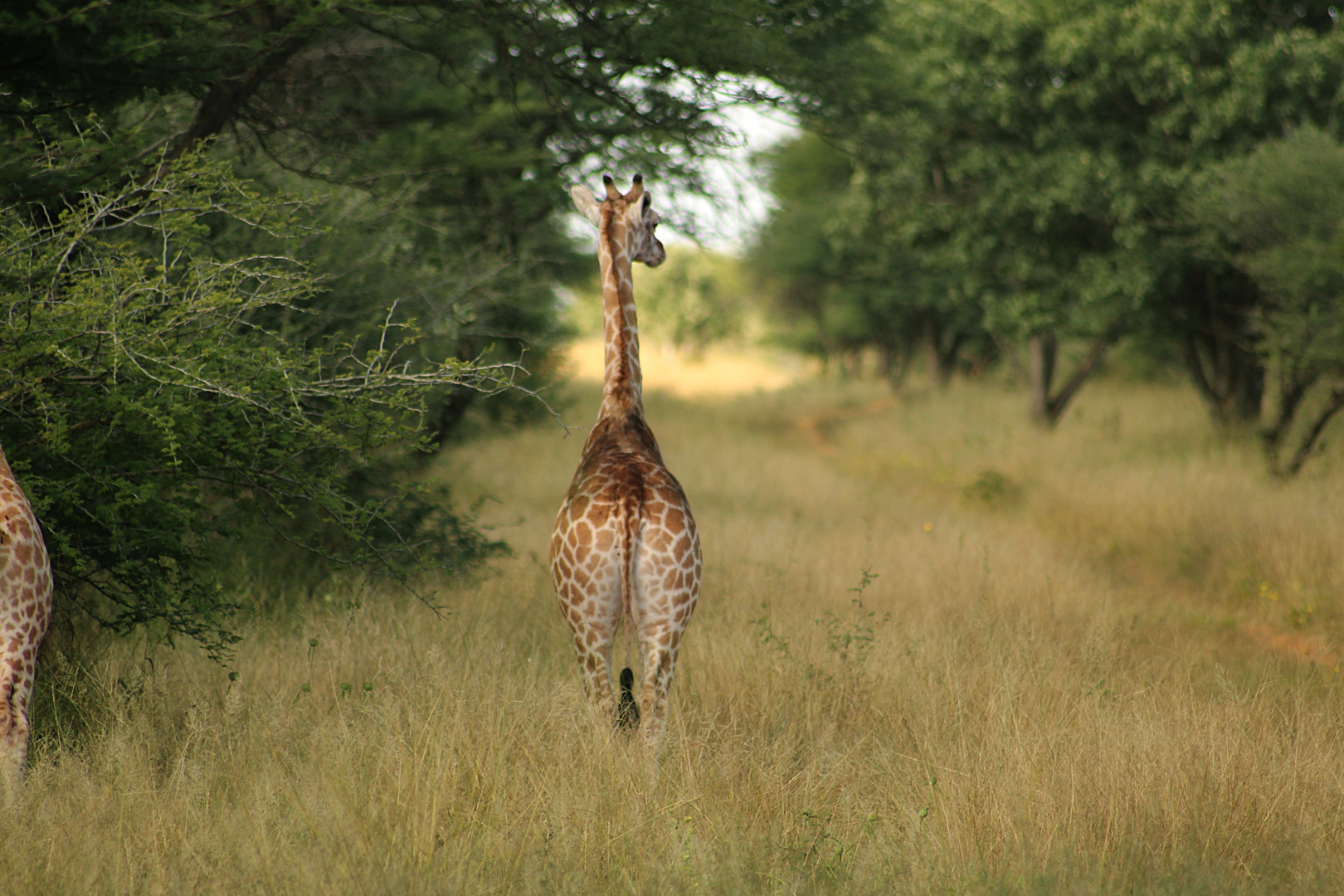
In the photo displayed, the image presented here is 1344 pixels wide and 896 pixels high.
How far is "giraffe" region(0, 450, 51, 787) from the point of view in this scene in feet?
12.1

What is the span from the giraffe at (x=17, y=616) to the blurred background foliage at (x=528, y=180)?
2.52 feet

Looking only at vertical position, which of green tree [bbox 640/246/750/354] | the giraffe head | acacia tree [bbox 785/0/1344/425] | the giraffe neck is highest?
acacia tree [bbox 785/0/1344/425]

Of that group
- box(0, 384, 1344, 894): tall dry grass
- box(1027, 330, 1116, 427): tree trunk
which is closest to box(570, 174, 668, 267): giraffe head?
box(0, 384, 1344, 894): tall dry grass

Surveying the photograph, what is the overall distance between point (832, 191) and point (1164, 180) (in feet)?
36.2

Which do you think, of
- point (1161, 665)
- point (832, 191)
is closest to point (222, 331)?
point (1161, 665)

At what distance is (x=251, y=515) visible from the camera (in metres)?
5.31

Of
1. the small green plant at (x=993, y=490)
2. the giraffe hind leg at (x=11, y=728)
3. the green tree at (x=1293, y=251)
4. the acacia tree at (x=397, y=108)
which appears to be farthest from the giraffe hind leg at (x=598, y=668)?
the green tree at (x=1293, y=251)

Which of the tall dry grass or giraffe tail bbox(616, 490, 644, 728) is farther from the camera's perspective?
giraffe tail bbox(616, 490, 644, 728)

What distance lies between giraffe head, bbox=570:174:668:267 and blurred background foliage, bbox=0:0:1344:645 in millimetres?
995

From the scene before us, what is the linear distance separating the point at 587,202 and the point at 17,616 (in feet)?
11.0

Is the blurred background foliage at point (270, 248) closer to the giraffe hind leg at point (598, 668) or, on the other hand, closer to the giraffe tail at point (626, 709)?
the giraffe hind leg at point (598, 668)

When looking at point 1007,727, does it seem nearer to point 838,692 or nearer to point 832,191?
point 838,692

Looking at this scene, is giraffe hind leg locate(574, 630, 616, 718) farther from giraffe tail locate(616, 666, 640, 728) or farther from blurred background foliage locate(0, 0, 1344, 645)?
blurred background foliage locate(0, 0, 1344, 645)

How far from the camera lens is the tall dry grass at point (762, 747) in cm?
351
